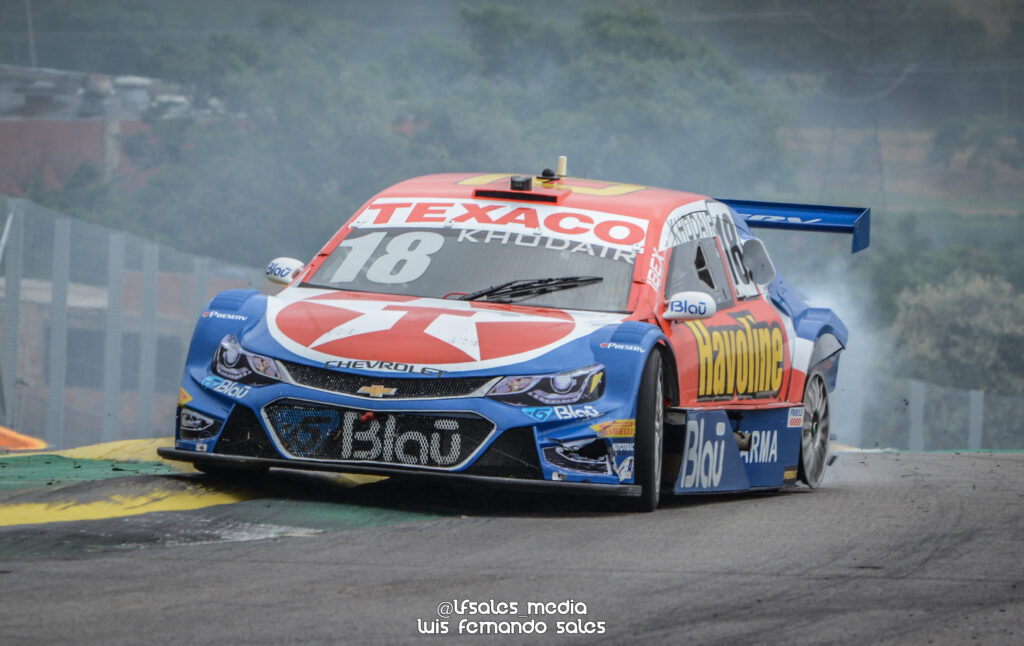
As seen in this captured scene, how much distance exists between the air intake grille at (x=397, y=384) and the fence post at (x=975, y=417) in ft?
78.4

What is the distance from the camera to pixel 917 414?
1206 inches

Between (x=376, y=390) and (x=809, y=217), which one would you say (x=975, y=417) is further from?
(x=376, y=390)

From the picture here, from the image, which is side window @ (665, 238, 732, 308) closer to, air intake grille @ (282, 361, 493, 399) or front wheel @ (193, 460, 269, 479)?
air intake grille @ (282, 361, 493, 399)

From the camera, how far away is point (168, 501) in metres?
6.93

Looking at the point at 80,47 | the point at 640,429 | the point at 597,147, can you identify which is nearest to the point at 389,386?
the point at 640,429

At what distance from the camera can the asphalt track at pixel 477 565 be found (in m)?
4.61

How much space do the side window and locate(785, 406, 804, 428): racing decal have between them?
0.69 meters

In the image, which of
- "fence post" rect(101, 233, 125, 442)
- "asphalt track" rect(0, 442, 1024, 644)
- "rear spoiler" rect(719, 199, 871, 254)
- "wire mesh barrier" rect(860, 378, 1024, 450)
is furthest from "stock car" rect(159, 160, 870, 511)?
"wire mesh barrier" rect(860, 378, 1024, 450)

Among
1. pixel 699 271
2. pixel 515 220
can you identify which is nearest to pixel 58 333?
pixel 515 220

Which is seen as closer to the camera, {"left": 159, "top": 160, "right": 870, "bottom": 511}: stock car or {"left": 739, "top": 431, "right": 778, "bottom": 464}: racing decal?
{"left": 159, "top": 160, "right": 870, "bottom": 511}: stock car

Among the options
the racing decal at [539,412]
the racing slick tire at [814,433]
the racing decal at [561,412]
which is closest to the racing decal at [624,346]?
the racing decal at [561,412]

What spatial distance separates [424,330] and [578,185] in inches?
82.4

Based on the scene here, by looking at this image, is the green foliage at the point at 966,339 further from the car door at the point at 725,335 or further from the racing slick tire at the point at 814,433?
the car door at the point at 725,335

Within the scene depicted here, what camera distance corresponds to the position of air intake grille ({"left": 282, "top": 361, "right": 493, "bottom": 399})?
266 inches
